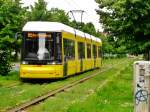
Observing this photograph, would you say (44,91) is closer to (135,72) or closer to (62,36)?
(62,36)

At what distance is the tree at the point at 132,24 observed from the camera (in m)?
22.5

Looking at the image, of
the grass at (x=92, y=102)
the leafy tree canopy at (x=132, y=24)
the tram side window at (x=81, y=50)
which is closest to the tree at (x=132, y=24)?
the leafy tree canopy at (x=132, y=24)

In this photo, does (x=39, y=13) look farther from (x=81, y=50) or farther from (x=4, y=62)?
(x=4, y=62)

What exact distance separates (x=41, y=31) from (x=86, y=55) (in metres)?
12.5

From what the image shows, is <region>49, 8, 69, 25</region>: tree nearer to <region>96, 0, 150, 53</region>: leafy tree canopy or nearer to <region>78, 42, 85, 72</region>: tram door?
<region>78, 42, 85, 72</region>: tram door

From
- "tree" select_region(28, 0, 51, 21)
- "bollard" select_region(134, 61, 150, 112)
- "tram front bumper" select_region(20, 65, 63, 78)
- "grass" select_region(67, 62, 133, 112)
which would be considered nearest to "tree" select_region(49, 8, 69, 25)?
"tree" select_region(28, 0, 51, 21)

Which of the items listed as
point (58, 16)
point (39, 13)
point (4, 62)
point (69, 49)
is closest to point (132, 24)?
point (69, 49)

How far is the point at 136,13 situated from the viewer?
74.4 ft

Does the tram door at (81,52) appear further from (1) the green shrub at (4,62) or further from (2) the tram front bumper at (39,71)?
(2) the tram front bumper at (39,71)

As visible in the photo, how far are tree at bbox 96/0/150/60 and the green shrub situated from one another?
32.9ft

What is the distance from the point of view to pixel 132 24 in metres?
22.8

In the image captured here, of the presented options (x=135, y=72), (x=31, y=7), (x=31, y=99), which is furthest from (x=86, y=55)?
(x=31, y=7)

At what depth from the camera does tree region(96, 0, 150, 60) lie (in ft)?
73.8

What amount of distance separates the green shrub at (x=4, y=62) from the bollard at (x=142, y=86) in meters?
24.0
